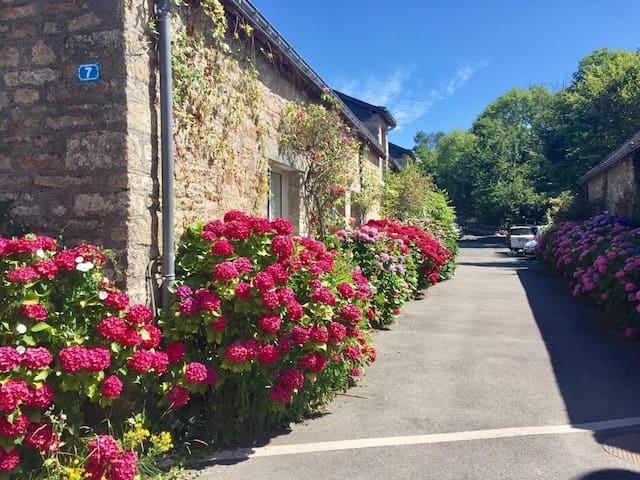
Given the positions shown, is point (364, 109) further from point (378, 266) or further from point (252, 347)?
point (252, 347)

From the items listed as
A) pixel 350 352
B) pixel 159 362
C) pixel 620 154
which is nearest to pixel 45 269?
pixel 159 362

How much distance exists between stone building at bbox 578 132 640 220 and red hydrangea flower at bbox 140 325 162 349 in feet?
40.6

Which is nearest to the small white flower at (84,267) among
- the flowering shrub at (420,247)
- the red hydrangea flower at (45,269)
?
the red hydrangea flower at (45,269)

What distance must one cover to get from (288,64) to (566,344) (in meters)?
5.44

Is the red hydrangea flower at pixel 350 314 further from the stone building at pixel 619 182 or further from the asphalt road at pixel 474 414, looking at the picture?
the stone building at pixel 619 182

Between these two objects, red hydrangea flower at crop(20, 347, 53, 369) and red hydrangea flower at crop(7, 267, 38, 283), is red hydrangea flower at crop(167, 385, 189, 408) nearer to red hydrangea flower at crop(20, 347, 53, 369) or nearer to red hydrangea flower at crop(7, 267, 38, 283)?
red hydrangea flower at crop(20, 347, 53, 369)

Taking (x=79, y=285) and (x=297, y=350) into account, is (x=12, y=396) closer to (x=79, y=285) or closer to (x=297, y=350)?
(x=79, y=285)

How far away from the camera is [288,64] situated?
6922 millimetres

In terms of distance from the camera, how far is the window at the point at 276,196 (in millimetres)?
7344

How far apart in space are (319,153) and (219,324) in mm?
4860

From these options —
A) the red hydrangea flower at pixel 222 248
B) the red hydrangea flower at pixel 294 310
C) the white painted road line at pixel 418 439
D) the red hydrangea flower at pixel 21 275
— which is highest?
the red hydrangea flower at pixel 222 248

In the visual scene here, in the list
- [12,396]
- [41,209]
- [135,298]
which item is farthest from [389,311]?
[12,396]

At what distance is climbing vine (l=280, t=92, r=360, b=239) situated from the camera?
731 centimetres

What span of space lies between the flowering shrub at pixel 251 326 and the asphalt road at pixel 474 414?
1.19 ft
